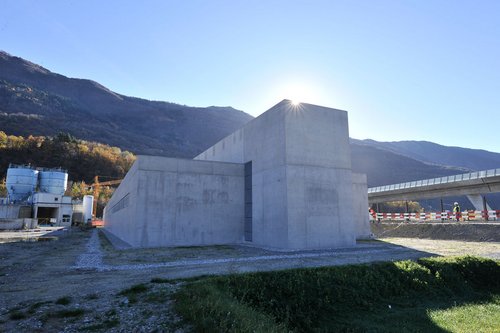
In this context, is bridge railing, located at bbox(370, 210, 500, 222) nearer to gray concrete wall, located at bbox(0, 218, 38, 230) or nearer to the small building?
gray concrete wall, located at bbox(0, 218, 38, 230)

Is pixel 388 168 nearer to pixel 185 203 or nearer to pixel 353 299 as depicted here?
pixel 185 203

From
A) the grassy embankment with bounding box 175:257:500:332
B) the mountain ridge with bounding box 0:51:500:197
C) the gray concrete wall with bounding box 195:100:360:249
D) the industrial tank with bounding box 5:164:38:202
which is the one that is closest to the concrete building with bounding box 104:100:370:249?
the gray concrete wall with bounding box 195:100:360:249

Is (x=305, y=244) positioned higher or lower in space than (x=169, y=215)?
lower

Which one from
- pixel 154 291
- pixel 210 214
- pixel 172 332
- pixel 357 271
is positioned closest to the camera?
pixel 172 332

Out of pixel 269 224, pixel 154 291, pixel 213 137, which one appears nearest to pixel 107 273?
pixel 154 291

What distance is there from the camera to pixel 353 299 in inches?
344

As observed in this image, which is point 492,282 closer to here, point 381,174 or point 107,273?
point 107,273

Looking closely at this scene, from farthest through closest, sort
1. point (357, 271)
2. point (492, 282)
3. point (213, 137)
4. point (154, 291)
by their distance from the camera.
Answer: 1. point (213, 137)
2. point (492, 282)
3. point (357, 271)
4. point (154, 291)

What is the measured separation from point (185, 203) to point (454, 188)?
3585cm

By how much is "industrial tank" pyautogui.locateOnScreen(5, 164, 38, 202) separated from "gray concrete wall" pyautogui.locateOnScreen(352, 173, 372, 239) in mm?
65159

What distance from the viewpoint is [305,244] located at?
57.2 ft

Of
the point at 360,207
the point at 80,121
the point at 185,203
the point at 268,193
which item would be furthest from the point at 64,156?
the point at 360,207

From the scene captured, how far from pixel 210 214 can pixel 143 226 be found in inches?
173

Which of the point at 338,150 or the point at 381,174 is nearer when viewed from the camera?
the point at 338,150
